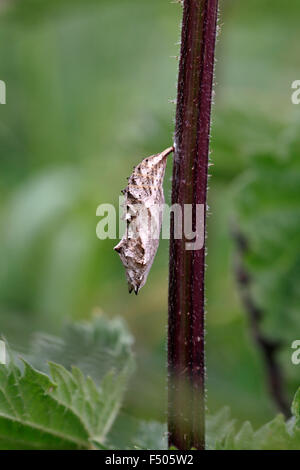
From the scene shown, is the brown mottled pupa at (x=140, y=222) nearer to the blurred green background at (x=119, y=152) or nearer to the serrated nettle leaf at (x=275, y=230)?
the blurred green background at (x=119, y=152)

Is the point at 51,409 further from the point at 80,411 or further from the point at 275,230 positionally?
the point at 275,230

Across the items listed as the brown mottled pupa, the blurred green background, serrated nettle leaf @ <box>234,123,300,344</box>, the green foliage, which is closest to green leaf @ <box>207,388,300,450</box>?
the green foliage

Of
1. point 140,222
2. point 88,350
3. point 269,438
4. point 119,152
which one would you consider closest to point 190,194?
point 140,222

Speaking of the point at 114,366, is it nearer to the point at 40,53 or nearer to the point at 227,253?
the point at 227,253

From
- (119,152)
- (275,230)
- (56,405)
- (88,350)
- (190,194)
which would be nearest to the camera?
(190,194)

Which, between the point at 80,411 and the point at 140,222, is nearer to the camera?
the point at 140,222

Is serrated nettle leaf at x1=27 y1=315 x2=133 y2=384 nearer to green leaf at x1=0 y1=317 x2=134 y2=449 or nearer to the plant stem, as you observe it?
green leaf at x1=0 y1=317 x2=134 y2=449

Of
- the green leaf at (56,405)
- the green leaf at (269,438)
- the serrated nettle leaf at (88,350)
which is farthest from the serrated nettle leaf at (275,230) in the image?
the green leaf at (269,438)
